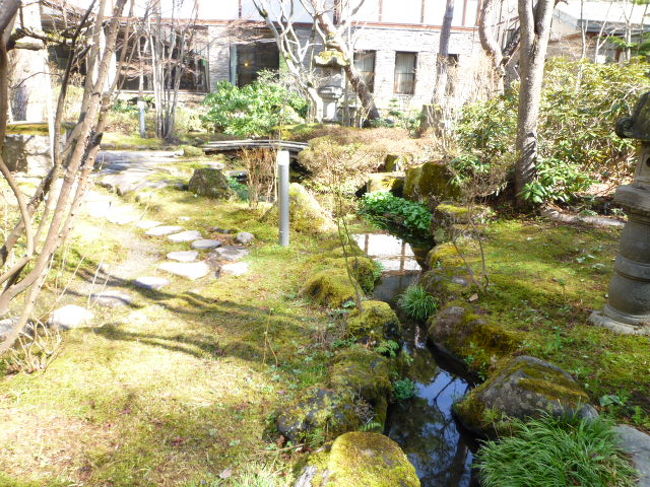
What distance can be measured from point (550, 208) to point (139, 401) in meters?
6.26

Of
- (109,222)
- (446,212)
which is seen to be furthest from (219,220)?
(446,212)

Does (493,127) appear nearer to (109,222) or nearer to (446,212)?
(446,212)

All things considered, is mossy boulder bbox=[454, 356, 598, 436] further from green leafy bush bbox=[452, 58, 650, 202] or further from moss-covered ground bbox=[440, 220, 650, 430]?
green leafy bush bbox=[452, 58, 650, 202]

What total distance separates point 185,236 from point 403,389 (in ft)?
10.5

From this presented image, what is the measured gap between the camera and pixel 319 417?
8.23 feet

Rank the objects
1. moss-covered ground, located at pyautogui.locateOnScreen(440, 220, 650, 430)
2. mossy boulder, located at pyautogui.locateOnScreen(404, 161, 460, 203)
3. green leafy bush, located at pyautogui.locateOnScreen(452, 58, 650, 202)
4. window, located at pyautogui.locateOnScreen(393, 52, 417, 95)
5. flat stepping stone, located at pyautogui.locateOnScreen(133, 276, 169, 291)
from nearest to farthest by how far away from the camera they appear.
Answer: moss-covered ground, located at pyautogui.locateOnScreen(440, 220, 650, 430) → flat stepping stone, located at pyautogui.locateOnScreen(133, 276, 169, 291) → green leafy bush, located at pyautogui.locateOnScreen(452, 58, 650, 202) → mossy boulder, located at pyautogui.locateOnScreen(404, 161, 460, 203) → window, located at pyautogui.locateOnScreen(393, 52, 417, 95)

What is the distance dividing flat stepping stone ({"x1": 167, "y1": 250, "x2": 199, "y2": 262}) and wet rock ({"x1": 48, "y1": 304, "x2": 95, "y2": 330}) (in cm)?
130

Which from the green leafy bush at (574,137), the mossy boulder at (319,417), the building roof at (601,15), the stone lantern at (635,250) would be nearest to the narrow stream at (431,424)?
the mossy boulder at (319,417)

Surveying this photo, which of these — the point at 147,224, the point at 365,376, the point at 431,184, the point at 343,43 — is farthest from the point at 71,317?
the point at 343,43

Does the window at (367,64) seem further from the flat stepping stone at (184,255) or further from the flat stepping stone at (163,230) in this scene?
the flat stepping stone at (184,255)

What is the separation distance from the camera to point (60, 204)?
154 cm

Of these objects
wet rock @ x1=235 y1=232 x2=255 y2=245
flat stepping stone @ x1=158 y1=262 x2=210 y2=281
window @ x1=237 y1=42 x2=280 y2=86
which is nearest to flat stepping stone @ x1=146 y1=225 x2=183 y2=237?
wet rock @ x1=235 y1=232 x2=255 y2=245

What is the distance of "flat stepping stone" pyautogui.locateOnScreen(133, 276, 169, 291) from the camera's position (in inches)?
163

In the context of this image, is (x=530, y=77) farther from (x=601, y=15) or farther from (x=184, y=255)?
(x=601, y=15)
